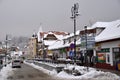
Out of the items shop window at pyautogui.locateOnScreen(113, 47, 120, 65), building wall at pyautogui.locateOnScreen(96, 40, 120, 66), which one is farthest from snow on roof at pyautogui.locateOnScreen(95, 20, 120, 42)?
shop window at pyautogui.locateOnScreen(113, 47, 120, 65)

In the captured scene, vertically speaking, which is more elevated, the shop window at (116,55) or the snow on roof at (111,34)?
the snow on roof at (111,34)

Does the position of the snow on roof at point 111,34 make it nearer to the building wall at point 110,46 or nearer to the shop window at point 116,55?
the building wall at point 110,46

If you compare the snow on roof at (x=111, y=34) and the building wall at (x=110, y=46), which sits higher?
the snow on roof at (x=111, y=34)

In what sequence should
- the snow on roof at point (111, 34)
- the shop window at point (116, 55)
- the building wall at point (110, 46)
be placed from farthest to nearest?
the shop window at point (116, 55) < the building wall at point (110, 46) < the snow on roof at point (111, 34)

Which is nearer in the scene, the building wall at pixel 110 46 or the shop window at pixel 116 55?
the building wall at pixel 110 46

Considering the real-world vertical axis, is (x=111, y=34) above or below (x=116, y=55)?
above

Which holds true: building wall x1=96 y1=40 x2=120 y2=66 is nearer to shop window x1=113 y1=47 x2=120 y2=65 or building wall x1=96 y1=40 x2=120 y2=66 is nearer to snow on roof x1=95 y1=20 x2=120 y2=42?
shop window x1=113 y1=47 x2=120 y2=65

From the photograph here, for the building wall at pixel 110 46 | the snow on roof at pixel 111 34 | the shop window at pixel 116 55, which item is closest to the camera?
the snow on roof at pixel 111 34

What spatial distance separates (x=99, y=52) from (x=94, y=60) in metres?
1.35

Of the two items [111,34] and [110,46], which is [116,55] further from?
[111,34]

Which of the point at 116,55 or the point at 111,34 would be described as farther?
the point at 111,34

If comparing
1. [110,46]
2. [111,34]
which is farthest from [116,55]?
[111,34]

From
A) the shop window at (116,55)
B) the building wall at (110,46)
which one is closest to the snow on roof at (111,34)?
the building wall at (110,46)

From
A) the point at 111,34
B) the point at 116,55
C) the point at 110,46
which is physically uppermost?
the point at 111,34
